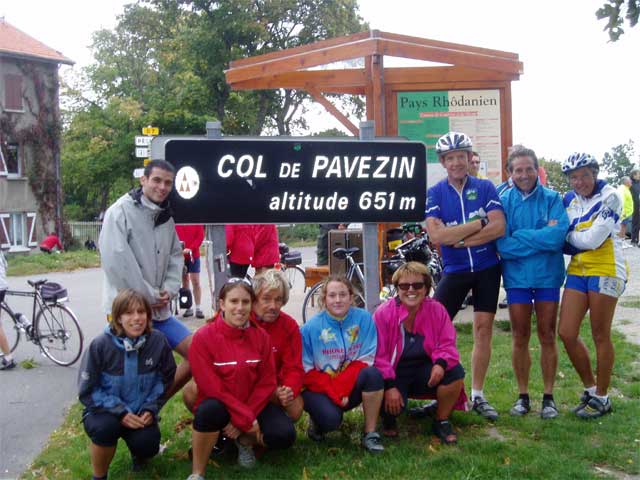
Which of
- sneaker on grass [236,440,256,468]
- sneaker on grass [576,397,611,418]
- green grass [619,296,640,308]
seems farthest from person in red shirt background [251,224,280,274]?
green grass [619,296,640,308]

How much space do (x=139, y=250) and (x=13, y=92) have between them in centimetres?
3016

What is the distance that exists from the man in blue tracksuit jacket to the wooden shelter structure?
3.42 m

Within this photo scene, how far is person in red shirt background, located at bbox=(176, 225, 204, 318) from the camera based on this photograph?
958 cm

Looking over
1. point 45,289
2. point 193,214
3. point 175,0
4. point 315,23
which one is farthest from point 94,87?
point 193,214

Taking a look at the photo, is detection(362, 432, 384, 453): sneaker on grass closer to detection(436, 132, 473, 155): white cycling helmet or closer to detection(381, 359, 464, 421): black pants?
detection(381, 359, 464, 421): black pants

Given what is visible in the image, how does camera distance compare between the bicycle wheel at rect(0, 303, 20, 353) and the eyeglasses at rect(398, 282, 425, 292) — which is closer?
the eyeglasses at rect(398, 282, 425, 292)

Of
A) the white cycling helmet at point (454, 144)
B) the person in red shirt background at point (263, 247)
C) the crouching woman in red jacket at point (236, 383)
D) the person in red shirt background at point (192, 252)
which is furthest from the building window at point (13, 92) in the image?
the crouching woman in red jacket at point (236, 383)

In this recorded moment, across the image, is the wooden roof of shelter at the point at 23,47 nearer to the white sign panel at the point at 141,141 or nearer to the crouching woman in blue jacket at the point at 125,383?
the white sign panel at the point at 141,141

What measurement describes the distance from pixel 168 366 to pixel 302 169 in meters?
1.65

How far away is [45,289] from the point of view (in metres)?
8.16

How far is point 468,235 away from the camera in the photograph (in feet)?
17.1

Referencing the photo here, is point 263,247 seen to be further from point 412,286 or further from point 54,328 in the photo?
point 412,286

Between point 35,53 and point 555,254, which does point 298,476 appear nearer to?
point 555,254

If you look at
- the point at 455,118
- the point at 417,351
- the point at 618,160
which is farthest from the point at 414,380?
the point at 618,160
